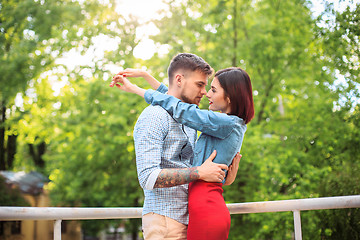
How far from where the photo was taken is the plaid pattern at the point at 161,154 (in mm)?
1623

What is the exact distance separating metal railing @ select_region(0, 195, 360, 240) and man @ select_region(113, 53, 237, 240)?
417 mm

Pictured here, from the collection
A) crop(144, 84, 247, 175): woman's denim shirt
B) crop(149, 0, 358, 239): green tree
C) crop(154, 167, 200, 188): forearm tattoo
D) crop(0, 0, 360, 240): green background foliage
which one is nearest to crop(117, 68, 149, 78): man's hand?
crop(144, 84, 247, 175): woman's denim shirt

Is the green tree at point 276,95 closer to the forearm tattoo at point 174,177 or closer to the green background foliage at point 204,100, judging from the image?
the green background foliage at point 204,100

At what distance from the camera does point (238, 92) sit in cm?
184

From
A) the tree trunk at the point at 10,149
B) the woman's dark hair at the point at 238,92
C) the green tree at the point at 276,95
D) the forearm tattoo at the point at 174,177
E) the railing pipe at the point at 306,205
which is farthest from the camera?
the tree trunk at the point at 10,149

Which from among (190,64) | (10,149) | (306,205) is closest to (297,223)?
(306,205)

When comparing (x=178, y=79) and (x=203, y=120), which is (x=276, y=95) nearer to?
(x=178, y=79)

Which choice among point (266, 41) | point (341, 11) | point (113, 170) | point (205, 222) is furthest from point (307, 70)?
point (205, 222)

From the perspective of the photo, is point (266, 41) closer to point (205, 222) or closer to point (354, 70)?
point (354, 70)

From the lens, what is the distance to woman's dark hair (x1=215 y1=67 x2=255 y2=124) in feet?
6.04

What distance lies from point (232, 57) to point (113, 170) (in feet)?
17.8

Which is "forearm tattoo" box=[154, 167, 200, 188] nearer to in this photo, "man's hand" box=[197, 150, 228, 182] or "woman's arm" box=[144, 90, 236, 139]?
"man's hand" box=[197, 150, 228, 182]

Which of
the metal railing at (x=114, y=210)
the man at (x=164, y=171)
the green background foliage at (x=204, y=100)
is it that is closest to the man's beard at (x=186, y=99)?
the man at (x=164, y=171)

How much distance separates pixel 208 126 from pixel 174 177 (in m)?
0.29
